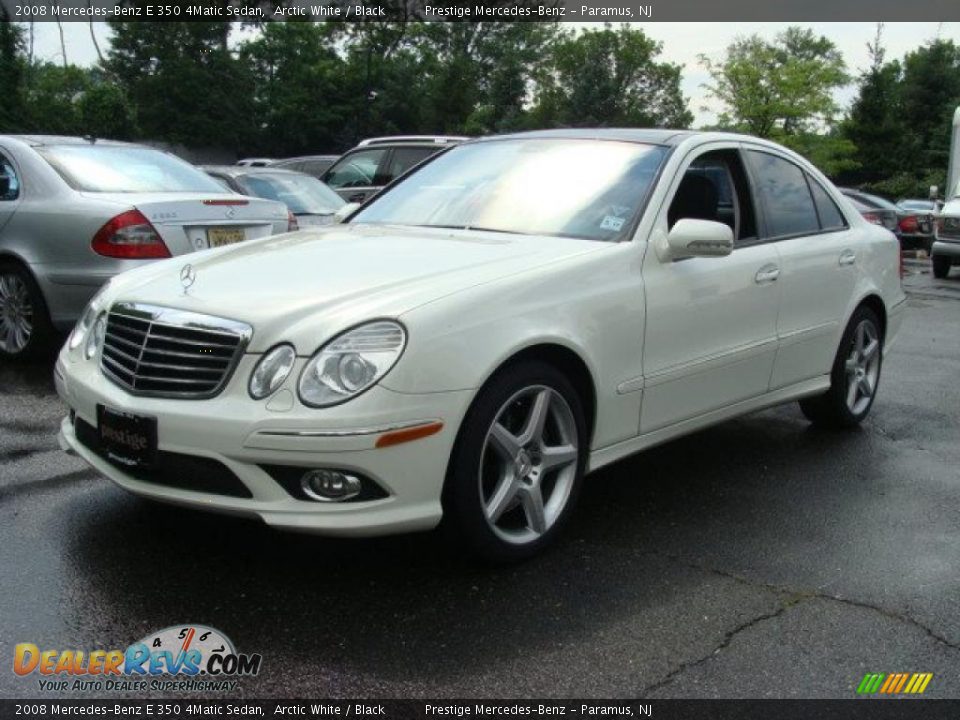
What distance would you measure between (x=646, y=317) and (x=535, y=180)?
917 mm

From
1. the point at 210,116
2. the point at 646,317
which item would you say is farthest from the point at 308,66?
the point at 646,317

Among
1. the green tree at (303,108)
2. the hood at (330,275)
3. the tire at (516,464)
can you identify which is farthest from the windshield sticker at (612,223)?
the green tree at (303,108)

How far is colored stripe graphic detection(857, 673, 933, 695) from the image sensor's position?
9.57ft

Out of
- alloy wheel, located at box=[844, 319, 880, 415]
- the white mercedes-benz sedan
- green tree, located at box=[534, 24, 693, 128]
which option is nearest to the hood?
the white mercedes-benz sedan

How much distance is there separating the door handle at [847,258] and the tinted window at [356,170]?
8.83 m

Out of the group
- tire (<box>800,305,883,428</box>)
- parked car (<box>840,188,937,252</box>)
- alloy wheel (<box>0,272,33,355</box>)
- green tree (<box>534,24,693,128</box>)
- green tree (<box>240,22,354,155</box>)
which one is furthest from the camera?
green tree (<box>534,24,693,128</box>)

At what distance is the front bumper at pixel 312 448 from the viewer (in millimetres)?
3131

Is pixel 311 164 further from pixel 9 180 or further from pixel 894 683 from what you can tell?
pixel 894 683

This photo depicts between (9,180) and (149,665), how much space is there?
508cm

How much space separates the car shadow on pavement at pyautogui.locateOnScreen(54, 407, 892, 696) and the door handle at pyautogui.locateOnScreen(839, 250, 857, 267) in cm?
146

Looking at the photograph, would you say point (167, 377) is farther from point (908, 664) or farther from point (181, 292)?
point (908, 664)

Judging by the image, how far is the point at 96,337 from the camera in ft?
12.6

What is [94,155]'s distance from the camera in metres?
7.23

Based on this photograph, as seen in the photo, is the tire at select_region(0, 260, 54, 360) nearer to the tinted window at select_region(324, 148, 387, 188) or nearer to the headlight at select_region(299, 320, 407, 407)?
the headlight at select_region(299, 320, 407, 407)
